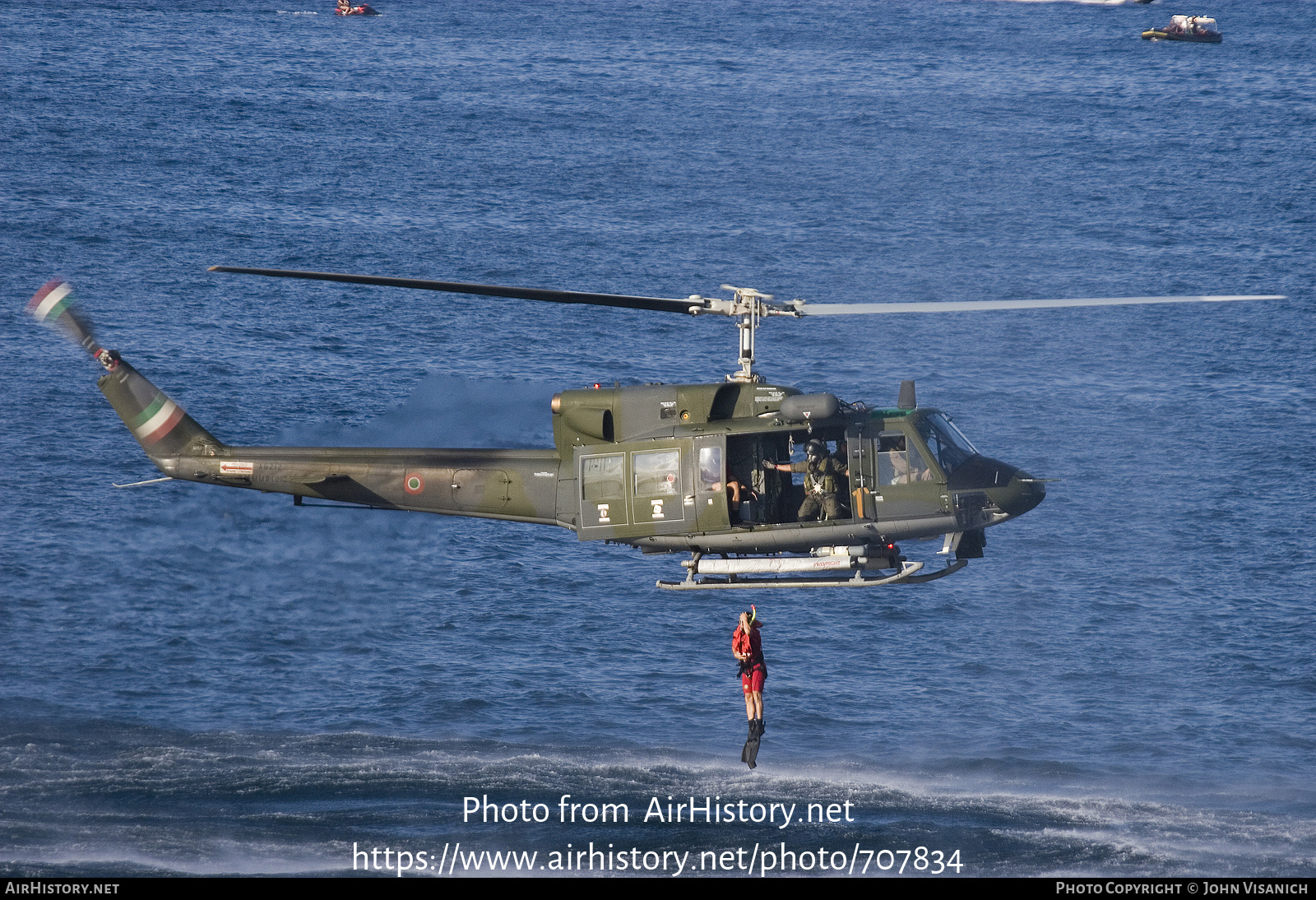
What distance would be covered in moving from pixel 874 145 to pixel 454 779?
68.5 meters

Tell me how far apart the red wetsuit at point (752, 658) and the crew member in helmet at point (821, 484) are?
453 centimetres

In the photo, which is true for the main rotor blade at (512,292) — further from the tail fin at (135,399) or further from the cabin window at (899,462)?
the tail fin at (135,399)

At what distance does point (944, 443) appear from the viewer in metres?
32.2

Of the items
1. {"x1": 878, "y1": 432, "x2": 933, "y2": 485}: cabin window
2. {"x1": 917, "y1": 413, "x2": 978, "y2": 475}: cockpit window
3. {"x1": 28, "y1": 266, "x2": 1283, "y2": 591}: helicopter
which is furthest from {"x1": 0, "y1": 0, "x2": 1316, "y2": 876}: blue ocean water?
{"x1": 917, "y1": 413, "x2": 978, "y2": 475}: cockpit window

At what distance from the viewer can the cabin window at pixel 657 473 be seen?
106 feet

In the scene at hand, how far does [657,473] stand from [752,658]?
6.01 meters

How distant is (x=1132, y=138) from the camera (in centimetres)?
11112

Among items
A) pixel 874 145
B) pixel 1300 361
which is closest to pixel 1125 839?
pixel 1300 361

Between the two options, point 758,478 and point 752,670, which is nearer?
point 758,478

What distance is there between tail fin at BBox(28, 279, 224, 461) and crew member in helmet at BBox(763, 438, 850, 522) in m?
13.3

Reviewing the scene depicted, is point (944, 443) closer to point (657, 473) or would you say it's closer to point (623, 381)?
point (657, 473)

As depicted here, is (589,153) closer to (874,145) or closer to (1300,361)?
(874,145)

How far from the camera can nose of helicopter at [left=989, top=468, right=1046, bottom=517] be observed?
3186 centimetres

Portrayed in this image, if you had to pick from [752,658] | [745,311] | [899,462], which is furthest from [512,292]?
[752,658]
